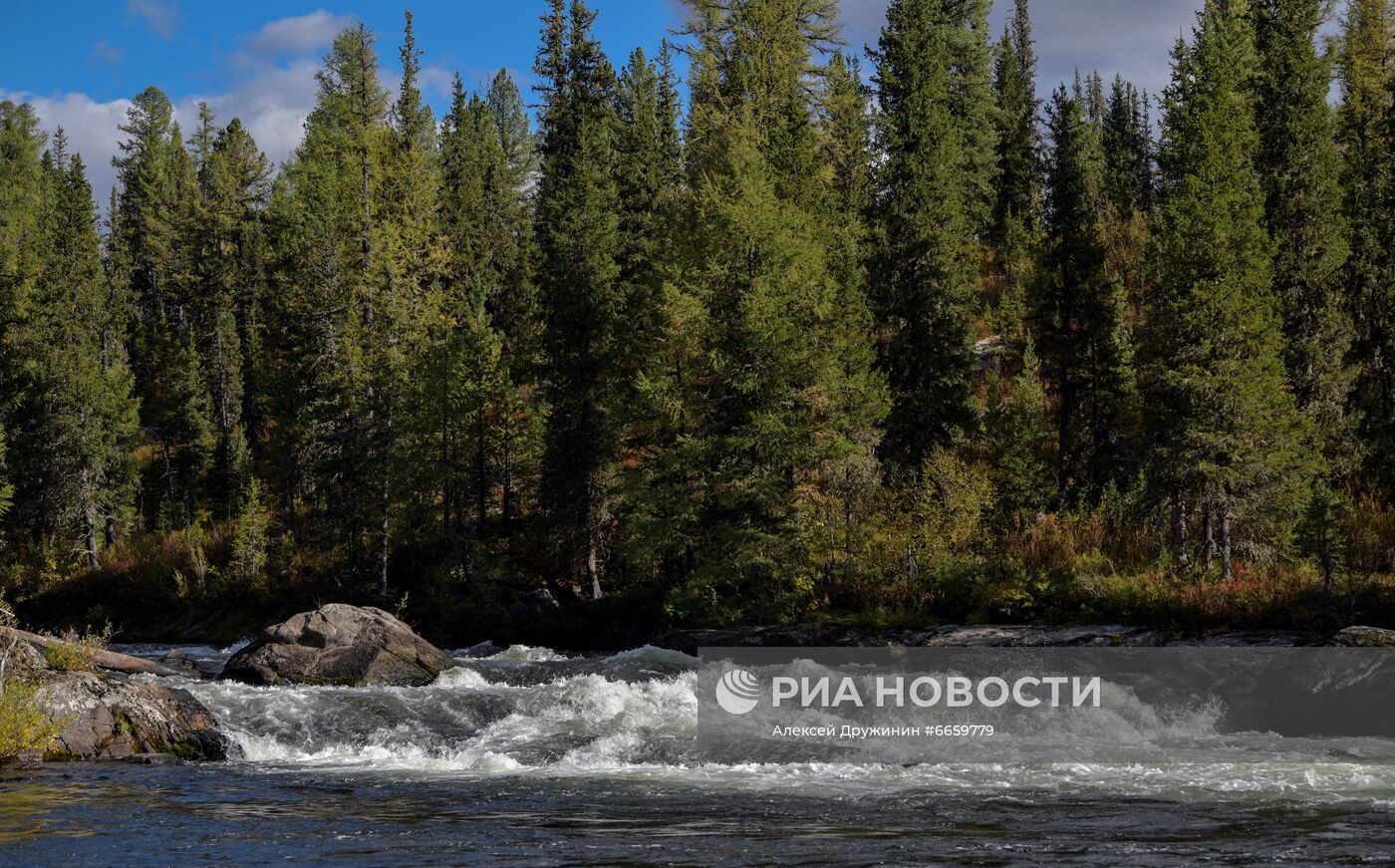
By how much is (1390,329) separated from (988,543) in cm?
1368

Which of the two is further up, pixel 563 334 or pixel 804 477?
pixel 563 334

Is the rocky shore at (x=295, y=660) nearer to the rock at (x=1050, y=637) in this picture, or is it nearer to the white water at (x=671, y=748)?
the rock at (x=1050, y=637)

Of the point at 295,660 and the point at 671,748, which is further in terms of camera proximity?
the point at 295,660

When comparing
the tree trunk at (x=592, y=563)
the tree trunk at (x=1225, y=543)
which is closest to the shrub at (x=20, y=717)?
the tree trunk at (x=592, y=563)

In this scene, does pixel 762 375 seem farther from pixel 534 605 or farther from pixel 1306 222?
pixel 1306 222

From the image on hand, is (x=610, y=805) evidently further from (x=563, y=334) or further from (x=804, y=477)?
(x=563, y=334)

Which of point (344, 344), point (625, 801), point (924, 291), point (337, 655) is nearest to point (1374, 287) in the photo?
point (924, 291)

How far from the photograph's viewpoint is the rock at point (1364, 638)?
65.5 feet

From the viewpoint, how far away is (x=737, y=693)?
2133 centimetres

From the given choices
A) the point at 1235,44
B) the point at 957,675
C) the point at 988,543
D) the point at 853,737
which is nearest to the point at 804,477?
the point at 988,543

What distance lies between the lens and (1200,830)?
11.6 meters

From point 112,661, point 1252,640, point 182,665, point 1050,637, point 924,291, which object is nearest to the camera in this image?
point 1252,640

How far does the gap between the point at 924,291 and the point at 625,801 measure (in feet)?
77.9

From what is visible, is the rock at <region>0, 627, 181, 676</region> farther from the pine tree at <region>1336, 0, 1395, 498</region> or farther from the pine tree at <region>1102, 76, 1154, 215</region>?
the pine tree at <region>1102, 76, 1154, 215</region>
